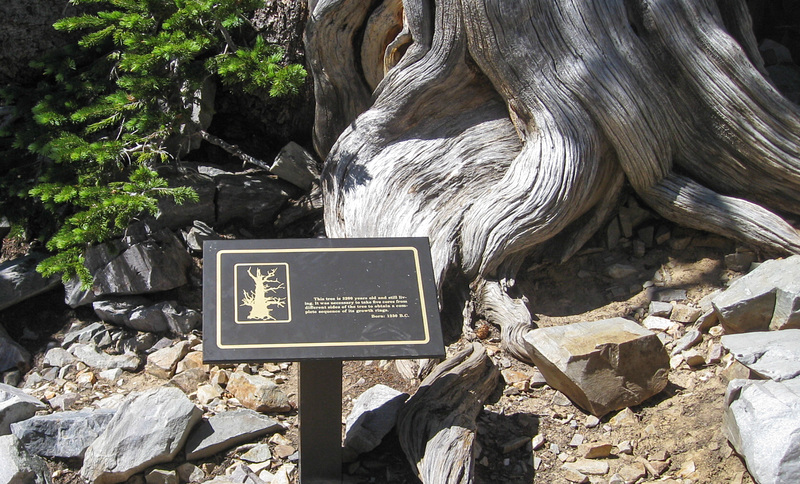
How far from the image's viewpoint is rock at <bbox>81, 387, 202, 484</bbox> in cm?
335

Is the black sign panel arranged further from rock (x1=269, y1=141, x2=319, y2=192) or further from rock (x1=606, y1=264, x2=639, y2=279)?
rock (x1=269, y1=141, x2=319, y2=192)

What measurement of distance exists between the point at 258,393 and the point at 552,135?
231 cm

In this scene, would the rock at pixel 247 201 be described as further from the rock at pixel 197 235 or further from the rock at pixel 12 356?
the rock at pixel 12 356

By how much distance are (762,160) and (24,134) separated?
15.2 ft

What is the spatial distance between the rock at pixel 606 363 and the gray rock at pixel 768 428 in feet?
1.58

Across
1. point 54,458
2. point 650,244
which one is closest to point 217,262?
point 54,458

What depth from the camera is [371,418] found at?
11.8ft

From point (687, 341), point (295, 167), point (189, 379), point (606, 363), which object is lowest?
point (189, 379)

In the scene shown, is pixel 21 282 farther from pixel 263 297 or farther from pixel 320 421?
pixel 320 421

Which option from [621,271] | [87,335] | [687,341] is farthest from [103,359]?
[687,341]

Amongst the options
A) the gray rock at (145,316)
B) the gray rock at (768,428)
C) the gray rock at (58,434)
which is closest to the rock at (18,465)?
the gray rock at (58,434)

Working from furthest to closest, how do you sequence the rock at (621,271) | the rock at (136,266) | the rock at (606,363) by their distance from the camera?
the rock at (621,271)
the rock at (136,266)
the rock at (606,363)

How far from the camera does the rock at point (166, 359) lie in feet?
14.0

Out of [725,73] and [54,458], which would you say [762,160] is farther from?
[54,458]
